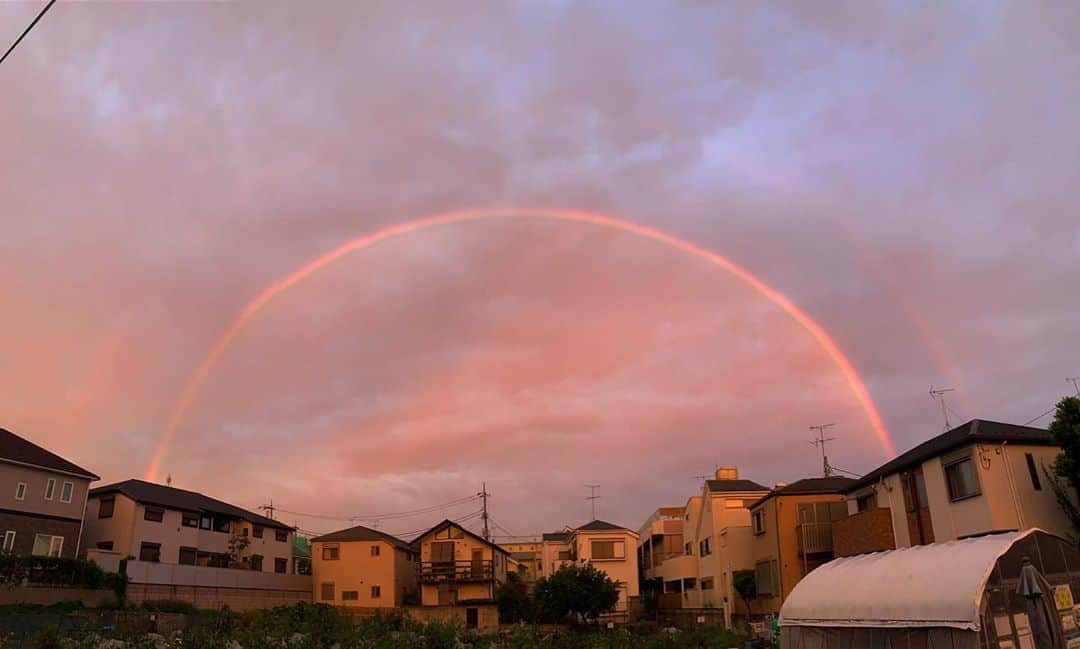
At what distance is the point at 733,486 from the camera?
48.9 metres

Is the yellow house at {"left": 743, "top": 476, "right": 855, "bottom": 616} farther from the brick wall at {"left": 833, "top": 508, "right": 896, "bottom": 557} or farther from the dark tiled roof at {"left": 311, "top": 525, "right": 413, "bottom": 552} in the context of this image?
the dark tiled roof at {"left": 311, "top": 525, "right": 413, "bottom": 552}

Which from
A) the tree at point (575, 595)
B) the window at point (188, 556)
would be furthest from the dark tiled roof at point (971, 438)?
the window at point (188, 556)

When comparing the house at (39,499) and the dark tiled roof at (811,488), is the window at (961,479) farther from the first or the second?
the house at (39,499)

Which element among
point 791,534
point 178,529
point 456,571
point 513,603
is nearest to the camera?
point 791,534

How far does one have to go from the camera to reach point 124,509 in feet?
139

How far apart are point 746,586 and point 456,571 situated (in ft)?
66.7

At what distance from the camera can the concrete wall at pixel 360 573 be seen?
52688 millimetres

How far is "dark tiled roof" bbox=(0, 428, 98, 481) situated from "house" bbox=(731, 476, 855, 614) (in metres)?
34.3

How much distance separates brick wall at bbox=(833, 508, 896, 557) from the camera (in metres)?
28.2

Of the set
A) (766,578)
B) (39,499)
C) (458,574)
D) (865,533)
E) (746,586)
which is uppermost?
(39,499)

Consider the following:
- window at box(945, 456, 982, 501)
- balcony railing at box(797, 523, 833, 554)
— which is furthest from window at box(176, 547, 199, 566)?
window at box(945, 456, 982, 501)

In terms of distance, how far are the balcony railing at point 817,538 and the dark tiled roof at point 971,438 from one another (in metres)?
8.17

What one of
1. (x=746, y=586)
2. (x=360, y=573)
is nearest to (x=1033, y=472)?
(x=746, y=586)

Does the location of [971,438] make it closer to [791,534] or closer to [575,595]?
Result: [791,534]
